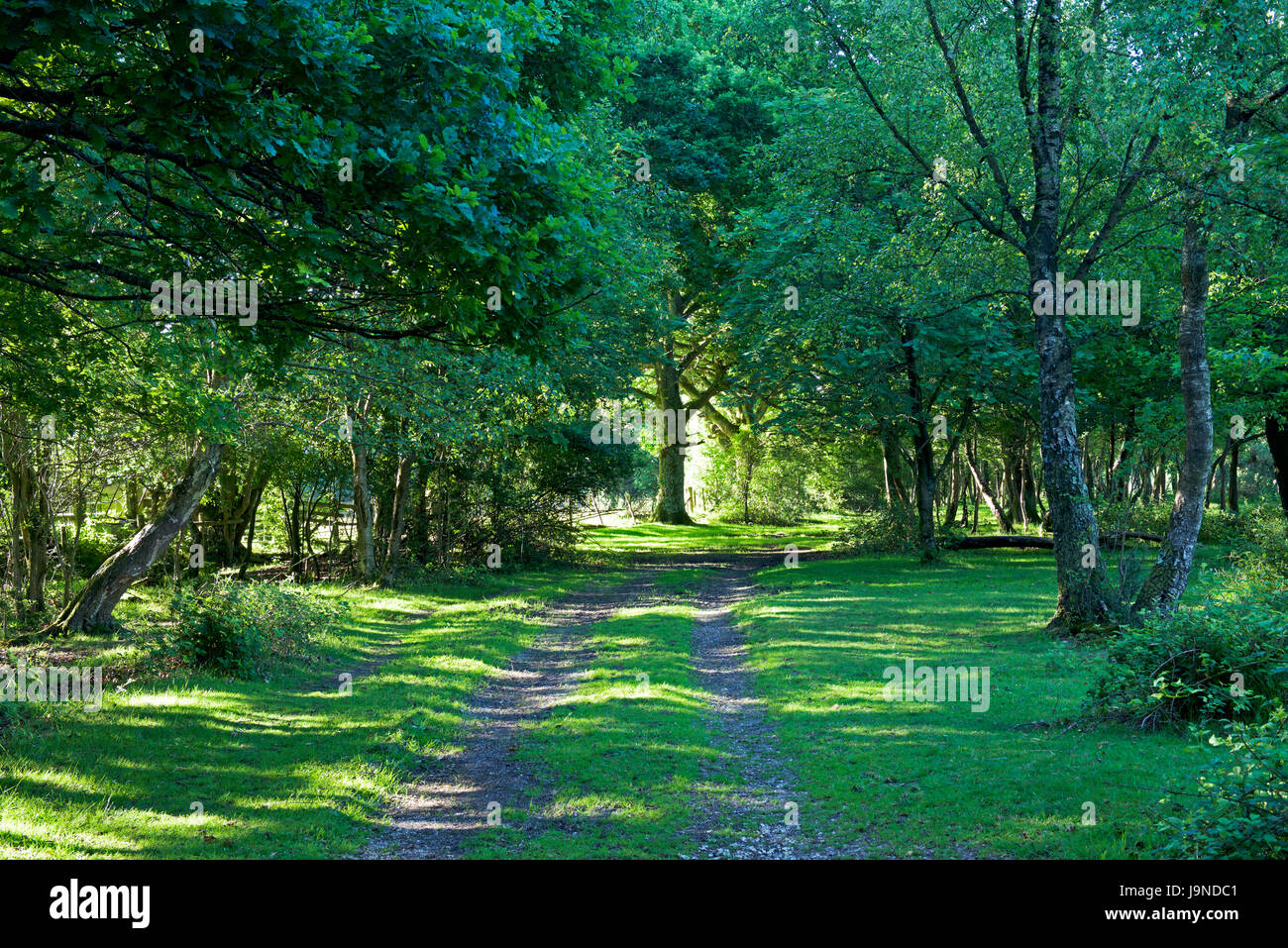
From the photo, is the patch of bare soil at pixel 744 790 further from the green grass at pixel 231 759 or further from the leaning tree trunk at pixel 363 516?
the leaning tree trunk at pixel 363 516

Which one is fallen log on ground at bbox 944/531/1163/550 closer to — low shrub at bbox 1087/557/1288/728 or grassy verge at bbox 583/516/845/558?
grassy verge at bbox 583/516/845/558

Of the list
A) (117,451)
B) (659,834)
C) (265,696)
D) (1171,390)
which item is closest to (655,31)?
(1171,390)

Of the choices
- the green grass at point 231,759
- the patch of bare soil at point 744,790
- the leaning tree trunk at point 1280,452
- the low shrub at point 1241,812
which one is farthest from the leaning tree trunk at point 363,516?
the leaning tree trunk at point 1280,452

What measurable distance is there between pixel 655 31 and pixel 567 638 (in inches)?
859

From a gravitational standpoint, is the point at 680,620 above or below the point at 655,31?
below

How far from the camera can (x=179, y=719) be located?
Answer: 10336mm

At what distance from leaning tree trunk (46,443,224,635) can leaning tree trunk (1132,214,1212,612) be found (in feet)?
53.2

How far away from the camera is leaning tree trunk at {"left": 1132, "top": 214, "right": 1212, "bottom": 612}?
525 inches

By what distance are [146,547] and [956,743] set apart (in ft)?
47.6

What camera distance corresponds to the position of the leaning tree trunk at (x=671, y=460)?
39.5 m

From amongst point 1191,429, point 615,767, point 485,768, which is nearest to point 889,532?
point 1191,429

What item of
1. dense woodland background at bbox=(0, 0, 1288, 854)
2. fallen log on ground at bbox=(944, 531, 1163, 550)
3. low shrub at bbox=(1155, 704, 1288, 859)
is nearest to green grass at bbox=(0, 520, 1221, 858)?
low shrub at bbox=(1155, 704, 1288, 859)

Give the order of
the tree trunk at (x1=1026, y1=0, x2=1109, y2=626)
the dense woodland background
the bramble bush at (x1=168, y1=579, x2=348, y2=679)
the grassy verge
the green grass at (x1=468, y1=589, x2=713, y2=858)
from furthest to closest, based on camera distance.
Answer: the grassy verge → the tree trunk at (x1=1026, y1=0, x2=1109, y2=626) → the bramble bush at (x1=168, y1=579, x2=348, y2=679) → the green grass at (x1=468, y1=589, x2=713, y2=858) → the dense woodland background
